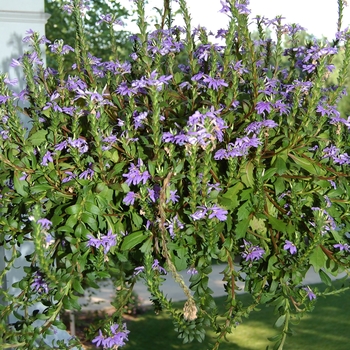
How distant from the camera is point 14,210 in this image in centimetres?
166

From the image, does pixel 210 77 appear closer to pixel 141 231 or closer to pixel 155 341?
pixel 141 231

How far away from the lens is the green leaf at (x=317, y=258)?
5.12 ft

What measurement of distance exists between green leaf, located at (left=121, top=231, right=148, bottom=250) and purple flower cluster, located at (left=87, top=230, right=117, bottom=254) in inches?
1.3

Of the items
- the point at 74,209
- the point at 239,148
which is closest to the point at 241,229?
the point at 239,148

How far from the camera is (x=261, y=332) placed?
531 centimetres

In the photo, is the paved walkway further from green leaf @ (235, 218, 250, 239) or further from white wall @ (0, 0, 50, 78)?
green leaf @ (235, 218, 250, 239)

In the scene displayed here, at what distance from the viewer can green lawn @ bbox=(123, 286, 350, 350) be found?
496 centimetres

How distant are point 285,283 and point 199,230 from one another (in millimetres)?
334

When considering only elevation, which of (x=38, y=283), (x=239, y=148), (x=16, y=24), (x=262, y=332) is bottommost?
(x=262, y=332)

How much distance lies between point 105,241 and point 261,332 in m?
4.17

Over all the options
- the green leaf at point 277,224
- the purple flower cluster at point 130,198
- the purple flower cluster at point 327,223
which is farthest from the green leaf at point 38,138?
the purple flower cluster at point 327,223

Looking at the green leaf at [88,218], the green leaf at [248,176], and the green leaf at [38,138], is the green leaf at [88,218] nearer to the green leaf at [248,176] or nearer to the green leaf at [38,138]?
the green leaf at [38,138]

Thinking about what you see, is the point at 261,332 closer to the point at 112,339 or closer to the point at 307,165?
the point at 112,339

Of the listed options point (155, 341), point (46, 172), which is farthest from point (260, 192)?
point (155, 341)
